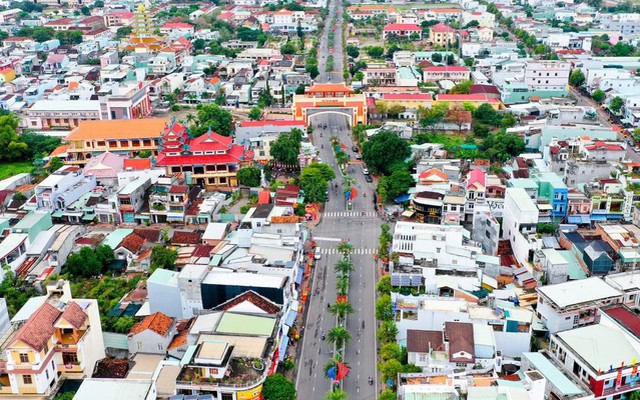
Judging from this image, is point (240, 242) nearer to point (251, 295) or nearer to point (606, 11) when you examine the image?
point (251, 295)

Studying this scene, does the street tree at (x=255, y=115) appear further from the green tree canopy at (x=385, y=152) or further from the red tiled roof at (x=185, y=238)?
the red tiled roof at (x=185, y=238)

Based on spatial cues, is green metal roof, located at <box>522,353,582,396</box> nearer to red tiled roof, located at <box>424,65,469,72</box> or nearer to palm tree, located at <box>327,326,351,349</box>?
palm tree, located at <box>327,326,351,349</box>

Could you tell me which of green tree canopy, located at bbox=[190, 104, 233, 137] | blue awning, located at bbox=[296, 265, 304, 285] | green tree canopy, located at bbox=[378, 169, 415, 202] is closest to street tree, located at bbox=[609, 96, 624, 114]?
green tree canopy, located at bbox=[378, 169, 415, 202]

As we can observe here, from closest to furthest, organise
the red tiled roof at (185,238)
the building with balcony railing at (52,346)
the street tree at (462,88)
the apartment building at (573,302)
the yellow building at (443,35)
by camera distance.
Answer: the building with balcony railing at (52,346), the apartment building at (573,302), the red tiled roof at (185,238), the street tree at (462,88), the yellow building at (443,35)

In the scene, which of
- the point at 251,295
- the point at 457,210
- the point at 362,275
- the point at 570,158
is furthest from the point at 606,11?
the point at 251,295

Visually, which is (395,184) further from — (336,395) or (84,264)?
(336,395)

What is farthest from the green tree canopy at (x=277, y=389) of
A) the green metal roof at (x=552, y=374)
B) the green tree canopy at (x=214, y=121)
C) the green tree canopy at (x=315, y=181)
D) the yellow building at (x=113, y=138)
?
the green tree canopy at (x=214, y=121)
